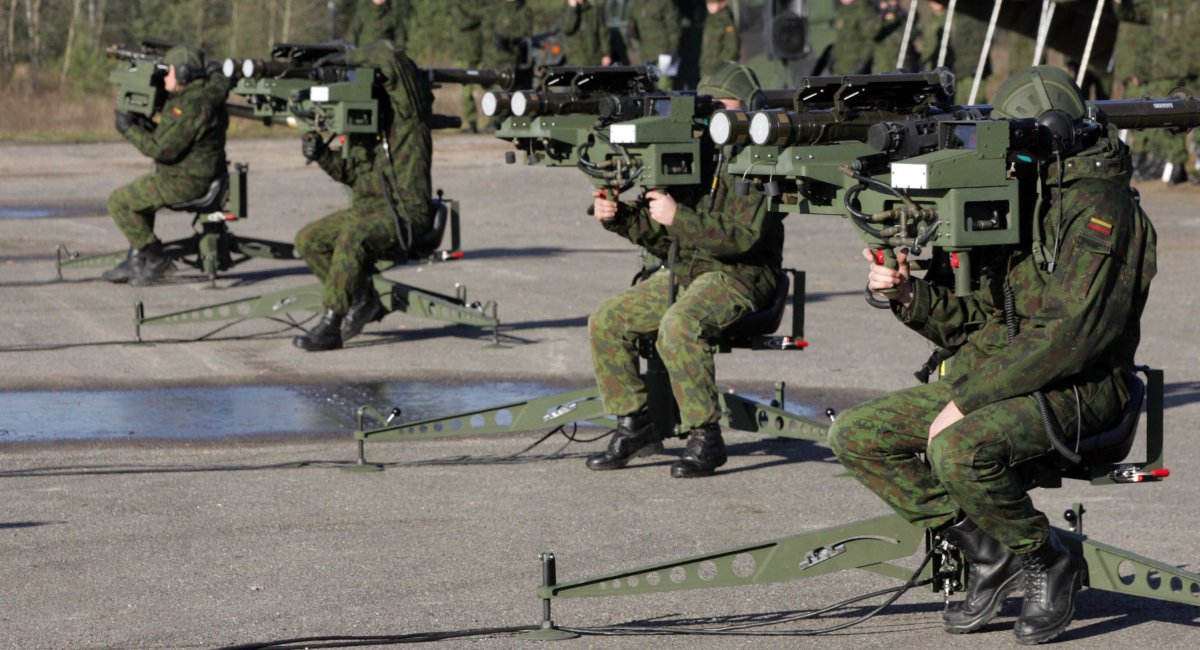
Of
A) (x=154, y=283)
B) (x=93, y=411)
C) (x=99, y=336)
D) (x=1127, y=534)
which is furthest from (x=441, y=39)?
(x=1127, y=534)

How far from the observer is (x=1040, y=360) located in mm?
5383

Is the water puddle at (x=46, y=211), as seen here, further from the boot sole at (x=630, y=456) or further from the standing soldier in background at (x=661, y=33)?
the boot sole at (x=630, y=456)

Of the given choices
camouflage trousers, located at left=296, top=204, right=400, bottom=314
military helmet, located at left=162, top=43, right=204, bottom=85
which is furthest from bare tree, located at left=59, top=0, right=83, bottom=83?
camouflage trousers, located at left=296, top=204, right=400, bottom=314

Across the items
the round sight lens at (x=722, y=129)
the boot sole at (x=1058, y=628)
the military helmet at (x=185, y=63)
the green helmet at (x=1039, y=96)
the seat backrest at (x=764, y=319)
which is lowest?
the boot sole at (x=1058, y=628)

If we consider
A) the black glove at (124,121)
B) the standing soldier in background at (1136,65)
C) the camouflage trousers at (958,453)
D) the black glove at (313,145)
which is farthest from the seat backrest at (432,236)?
the standing soldier in background at (1136,65)

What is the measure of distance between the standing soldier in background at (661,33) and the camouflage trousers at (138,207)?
16073 mm

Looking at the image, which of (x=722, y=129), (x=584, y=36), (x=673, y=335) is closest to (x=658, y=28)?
(x=584, y=36)

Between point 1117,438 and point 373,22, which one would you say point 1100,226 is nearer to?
point 1117,438

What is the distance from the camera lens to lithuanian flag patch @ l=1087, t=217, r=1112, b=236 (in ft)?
17.5

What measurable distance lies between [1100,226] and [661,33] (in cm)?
2501

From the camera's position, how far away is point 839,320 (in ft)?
42.4

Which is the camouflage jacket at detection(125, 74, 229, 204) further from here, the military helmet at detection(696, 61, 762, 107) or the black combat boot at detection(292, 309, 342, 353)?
the military helmet at detection(696, 61, 762, 107)

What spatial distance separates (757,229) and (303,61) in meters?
6.52

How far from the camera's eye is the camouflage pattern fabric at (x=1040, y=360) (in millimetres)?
5352
